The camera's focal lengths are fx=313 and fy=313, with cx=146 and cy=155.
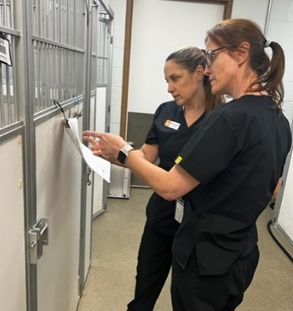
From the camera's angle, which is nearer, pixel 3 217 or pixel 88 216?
pixel 3 217

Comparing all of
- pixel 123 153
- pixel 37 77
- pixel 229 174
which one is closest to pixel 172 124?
pixel 123 153

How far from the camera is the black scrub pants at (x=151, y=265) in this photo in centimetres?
157

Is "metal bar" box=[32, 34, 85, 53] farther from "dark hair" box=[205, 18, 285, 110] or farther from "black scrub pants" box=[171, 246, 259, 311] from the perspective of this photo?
"black scrub pants" box=[171, 246, 259, 311]

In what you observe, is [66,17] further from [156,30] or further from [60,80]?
[156,30]

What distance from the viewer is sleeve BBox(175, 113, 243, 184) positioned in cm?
92

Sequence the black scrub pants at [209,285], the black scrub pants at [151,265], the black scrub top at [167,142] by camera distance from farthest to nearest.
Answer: the black scrub pants at [151,265], the black scrub top at [167,142], the black scrub pants at [209,285]

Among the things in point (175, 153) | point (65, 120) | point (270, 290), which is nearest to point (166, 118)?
point (175, 153)

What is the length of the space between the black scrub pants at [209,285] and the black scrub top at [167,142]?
0.37m

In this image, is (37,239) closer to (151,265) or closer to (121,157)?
(121,157)

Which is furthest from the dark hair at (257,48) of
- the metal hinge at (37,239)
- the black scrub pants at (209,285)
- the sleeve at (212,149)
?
the metal hinge at (37,239)

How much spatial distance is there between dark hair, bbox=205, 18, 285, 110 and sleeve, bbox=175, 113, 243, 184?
0.16 m

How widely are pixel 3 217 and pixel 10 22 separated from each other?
497 mm

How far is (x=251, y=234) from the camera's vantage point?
1.15 metres

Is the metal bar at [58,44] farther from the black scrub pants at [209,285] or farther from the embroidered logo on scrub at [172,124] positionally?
the black scrub pants at [209,285]
